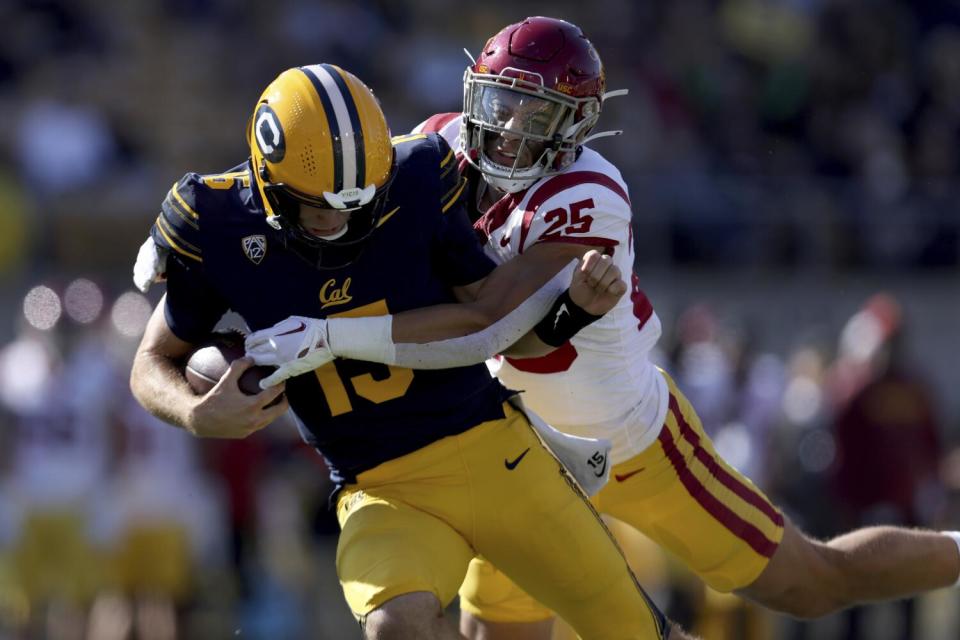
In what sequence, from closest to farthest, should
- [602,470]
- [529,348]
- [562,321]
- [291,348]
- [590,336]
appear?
[291,348] < [562,321] < [529,348] < [602,470] < [590,336]

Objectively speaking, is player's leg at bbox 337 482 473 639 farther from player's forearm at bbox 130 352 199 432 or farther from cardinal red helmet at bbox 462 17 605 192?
cardinal red helmet at bbox 462 17 605 192

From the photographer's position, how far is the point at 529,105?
507cm

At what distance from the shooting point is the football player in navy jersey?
445cm

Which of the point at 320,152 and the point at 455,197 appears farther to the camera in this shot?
the point at 455,197

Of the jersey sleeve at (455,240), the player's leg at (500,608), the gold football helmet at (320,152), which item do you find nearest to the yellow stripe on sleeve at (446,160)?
the jersey sleeve at (455,240)

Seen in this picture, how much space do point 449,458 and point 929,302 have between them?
28.6ft

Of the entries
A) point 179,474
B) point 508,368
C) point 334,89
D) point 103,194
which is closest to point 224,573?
point 179,474

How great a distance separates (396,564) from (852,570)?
186 centimetres

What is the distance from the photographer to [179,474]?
9672mm

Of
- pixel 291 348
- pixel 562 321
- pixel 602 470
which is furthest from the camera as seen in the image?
pixel 602 470

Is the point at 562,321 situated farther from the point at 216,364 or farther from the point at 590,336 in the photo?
the point at 216,364

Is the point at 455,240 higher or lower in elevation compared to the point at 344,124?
lower

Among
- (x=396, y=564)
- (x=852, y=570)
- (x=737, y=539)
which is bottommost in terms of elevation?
(x=852, y=570)

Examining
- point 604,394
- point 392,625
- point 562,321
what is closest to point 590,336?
point 604,394
